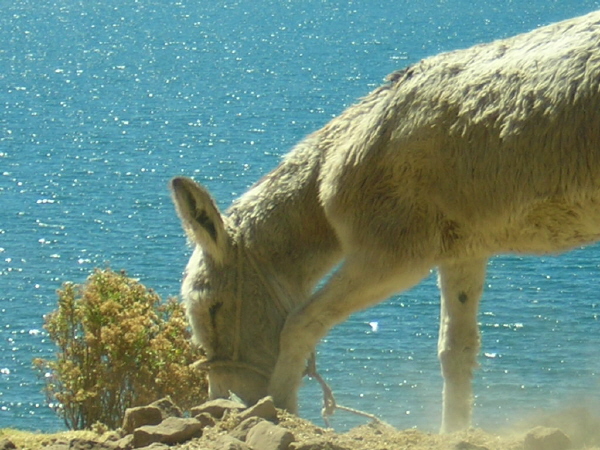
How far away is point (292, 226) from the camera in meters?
7.30

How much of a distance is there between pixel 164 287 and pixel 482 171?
503 inches

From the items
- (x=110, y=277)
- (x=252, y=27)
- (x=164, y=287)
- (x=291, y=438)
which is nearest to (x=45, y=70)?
(x=252, y=27)

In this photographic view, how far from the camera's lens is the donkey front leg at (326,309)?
654 centimetres

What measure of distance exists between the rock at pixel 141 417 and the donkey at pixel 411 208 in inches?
39.7

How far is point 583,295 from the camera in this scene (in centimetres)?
1894

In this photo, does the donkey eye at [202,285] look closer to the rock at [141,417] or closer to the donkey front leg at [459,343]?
the rock at [141,417]

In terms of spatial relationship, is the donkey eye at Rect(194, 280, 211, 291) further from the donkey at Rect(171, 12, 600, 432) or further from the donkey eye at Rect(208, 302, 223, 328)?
the donkey eye at Rect(208, 302, 223, 328)

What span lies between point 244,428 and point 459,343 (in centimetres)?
216

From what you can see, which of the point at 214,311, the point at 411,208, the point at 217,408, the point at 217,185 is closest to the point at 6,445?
the point at 217,408

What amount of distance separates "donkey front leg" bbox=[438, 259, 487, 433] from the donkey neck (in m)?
0.83

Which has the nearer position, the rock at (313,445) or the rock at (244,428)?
the rock at (313,445)

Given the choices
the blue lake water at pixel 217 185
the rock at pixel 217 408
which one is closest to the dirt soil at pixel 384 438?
the rock at pixel 217 408

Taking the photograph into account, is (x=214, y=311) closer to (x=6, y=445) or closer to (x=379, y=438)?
(x=379, y=438)

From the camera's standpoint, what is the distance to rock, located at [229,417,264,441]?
18.6 ft
